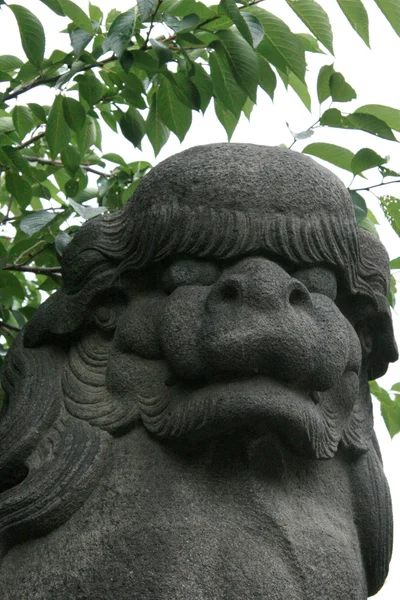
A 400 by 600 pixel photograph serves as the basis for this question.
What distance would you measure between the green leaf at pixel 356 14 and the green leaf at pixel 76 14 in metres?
0.63

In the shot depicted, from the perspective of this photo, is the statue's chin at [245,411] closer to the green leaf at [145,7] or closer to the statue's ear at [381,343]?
the statue's ear at [381,343]

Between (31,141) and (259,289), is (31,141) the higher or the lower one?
the higher one

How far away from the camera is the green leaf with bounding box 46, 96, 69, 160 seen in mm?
2988

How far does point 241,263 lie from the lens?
93.9 inches

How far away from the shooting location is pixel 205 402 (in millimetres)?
2285

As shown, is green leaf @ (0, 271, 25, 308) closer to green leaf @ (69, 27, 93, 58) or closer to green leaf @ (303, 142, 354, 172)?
green leaf @ (69, 27, 93, 58)

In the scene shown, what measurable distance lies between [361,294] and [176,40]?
0.83m

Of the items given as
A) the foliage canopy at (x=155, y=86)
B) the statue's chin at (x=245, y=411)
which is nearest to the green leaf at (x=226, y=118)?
the foliage canopy at (x=155, y=86)

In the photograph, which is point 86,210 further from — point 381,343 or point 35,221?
point 381,343

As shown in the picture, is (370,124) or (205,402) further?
(370,124)

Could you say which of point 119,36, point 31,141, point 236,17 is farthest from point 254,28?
point 31,141

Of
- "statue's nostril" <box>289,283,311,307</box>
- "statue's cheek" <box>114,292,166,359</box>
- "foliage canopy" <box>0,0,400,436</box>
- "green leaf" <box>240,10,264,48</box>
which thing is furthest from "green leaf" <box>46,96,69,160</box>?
"statue's nostril" <box>289,283,311,307</box>

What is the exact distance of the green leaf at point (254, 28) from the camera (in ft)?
8.42

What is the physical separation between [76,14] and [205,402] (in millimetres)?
1092
